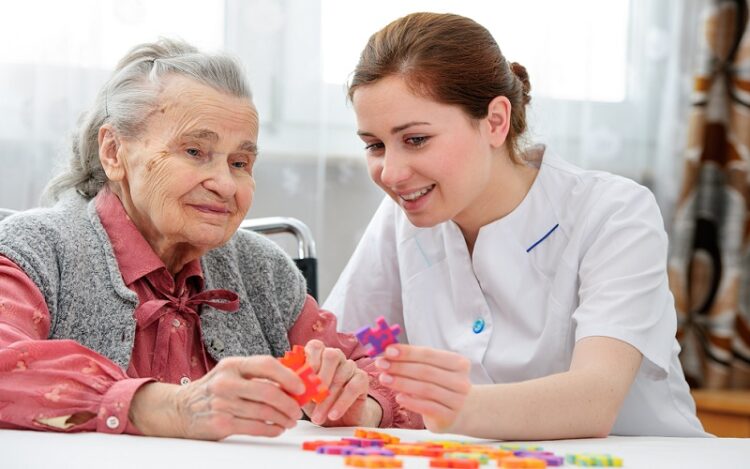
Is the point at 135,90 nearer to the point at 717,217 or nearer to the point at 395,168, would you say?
the point at 395,168

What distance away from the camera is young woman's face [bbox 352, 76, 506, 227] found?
178cm

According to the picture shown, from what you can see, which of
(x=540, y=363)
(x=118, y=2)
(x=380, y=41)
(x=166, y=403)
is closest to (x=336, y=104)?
(x=118, y=2)

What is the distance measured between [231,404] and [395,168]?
679 millimetres

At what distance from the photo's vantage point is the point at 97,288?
5.08 feet

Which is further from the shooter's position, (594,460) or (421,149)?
(421,149)

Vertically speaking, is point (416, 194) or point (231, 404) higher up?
point (416, 194)

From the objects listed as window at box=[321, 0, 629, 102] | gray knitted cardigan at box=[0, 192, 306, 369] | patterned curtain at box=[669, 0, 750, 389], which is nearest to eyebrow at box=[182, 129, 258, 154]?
gray knitted cardigan at box=[0, 192, 306, 369]

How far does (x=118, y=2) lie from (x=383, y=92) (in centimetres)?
106

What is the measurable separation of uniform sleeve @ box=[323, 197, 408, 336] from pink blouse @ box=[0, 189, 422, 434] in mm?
190

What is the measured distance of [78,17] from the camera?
2.48 metres

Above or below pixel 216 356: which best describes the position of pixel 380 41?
Result: above

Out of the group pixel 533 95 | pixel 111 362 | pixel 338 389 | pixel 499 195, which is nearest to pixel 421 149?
pixel 499 195

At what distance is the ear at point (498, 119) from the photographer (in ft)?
6.15

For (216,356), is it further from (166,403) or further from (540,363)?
(540,363)
